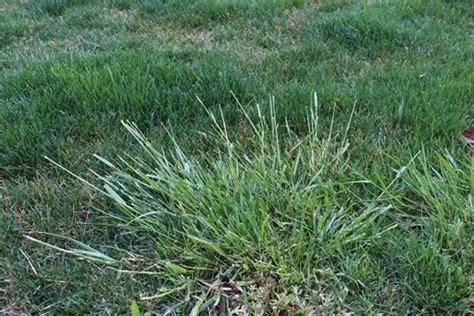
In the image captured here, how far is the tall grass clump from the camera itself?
161 centimetres

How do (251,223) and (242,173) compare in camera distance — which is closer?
(251,223)

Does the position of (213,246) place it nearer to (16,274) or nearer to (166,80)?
(16,274)

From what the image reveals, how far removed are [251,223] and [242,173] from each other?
30cm

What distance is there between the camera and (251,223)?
1707 millimetres

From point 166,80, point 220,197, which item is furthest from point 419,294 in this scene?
point 166,80

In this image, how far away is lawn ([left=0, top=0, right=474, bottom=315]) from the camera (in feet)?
5.31

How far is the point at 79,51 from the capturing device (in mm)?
3309

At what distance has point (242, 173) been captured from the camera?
1.96 metres

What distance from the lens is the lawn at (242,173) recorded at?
1.62 m

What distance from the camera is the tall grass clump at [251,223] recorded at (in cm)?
161

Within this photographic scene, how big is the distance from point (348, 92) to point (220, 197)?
1110 mm

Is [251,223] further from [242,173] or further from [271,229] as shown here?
[242,173]

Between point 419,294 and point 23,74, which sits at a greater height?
point 23,74

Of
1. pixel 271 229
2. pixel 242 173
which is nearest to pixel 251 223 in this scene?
pixel 271 229
